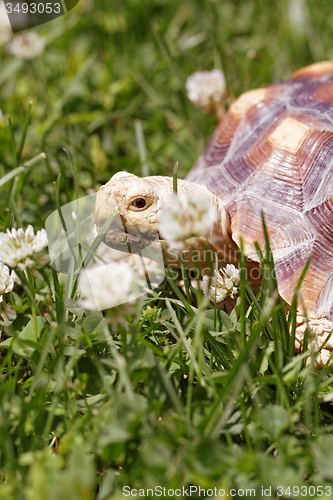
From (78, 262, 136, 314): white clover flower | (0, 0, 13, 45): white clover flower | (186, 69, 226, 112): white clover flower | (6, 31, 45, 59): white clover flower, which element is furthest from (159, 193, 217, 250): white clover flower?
(0, 0, 13, 45): white clover flower

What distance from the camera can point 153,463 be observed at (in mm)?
933

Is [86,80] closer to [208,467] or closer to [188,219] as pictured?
[188,219]

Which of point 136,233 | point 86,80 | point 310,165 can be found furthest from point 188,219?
point 86,80

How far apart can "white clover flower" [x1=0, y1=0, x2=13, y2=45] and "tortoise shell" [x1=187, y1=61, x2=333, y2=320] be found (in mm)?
2472

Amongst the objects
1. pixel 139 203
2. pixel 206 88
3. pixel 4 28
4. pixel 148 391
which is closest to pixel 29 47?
pixel 4 28

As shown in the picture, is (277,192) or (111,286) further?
(277,192)

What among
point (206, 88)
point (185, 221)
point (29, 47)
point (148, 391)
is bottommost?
point (148, 391)

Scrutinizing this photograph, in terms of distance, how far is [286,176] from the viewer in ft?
6.11

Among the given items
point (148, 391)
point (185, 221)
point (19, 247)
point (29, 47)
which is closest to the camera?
point (185, 221)

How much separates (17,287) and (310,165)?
1.40 m

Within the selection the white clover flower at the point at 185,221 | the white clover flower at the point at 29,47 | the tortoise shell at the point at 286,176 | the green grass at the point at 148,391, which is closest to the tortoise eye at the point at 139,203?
the green grass at the point at 148,391

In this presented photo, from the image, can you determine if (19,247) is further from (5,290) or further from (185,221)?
(185,221)

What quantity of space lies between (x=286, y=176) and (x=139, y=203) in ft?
2.25

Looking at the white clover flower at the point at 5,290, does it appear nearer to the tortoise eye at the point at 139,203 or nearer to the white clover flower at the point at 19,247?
the white clover flower at the point at 19,247
